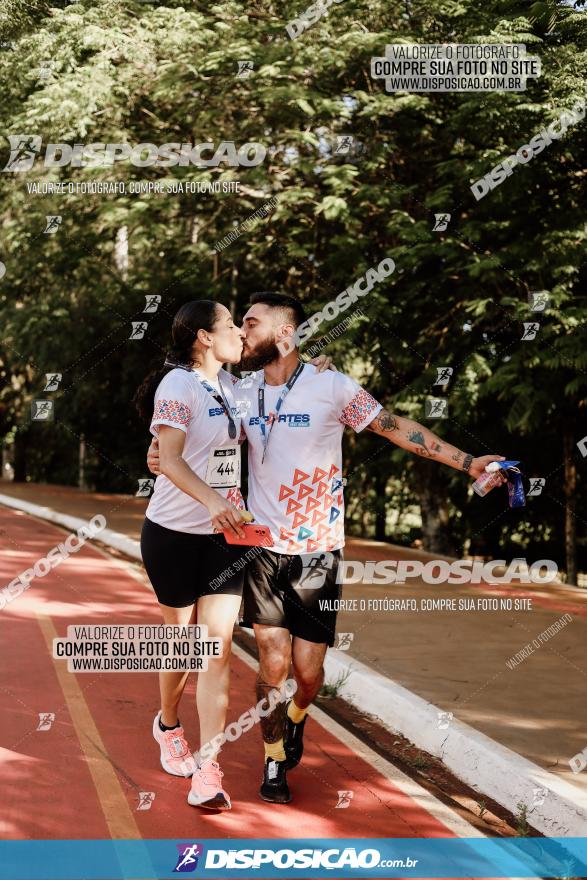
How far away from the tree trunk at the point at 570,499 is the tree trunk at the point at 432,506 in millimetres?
2115

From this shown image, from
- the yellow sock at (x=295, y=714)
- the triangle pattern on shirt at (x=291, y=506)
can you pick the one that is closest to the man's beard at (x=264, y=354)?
the triangle pattern on shirt at (x=291, y=506)

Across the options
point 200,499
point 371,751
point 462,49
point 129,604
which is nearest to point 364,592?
point 129,604

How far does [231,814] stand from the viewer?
4.54 metres

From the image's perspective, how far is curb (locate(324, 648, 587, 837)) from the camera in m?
4.51

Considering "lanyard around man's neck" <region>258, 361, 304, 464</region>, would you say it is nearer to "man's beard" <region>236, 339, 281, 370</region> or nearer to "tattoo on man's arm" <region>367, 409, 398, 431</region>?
"man's beard" <region>236, 339, 281, 370</region>

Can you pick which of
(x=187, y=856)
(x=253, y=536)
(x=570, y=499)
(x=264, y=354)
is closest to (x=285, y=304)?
(x=264, y=354)

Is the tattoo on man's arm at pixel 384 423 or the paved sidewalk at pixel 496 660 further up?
the tattoo on man's arm at pixel 384 423

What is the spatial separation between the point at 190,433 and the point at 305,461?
0.57 m

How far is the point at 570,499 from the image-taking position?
13672 mm

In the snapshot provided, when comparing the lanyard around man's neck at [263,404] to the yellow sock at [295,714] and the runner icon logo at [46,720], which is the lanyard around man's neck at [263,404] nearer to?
the yellow sock at [295,714]

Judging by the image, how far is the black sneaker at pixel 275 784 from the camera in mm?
4688

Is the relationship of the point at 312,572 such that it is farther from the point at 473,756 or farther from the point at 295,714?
the point at 473,756

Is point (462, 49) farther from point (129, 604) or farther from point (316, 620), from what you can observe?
point (316, 620)

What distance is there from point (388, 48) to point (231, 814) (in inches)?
385
